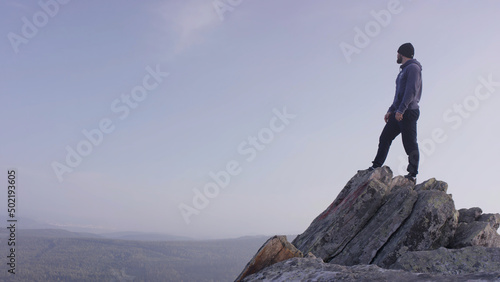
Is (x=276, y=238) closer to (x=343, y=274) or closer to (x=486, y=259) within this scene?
(x=343, y=274)

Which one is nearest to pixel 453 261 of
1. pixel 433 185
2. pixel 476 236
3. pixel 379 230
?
pixel 476 236

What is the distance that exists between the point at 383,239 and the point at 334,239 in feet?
5.74

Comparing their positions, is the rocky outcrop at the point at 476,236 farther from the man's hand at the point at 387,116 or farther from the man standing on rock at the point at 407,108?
the man's hand at the point at 387,116

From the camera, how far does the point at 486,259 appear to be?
9.01 meters

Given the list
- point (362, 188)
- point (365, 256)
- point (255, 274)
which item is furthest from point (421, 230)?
point (255, 274)

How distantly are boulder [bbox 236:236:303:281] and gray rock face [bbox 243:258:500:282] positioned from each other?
0.41 metres

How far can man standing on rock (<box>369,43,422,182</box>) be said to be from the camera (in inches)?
589

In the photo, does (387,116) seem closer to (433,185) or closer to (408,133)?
(408,133)

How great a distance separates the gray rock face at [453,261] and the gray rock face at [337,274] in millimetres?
2662

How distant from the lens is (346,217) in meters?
13.4

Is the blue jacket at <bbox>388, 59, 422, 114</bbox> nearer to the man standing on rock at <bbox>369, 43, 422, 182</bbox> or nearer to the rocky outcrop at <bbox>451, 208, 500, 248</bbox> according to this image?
the man standing on rock at <bbox>369, 43, 422, 182</bbox>

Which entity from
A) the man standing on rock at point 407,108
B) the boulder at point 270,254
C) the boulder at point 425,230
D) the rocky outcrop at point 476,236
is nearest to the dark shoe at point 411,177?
the man standing on rock at point 407,108

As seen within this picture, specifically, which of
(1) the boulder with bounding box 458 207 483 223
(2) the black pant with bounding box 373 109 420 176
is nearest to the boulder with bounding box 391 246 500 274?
(1) the boulder with bounding box 458 207 483 223

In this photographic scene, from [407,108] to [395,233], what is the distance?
19.1 feet
